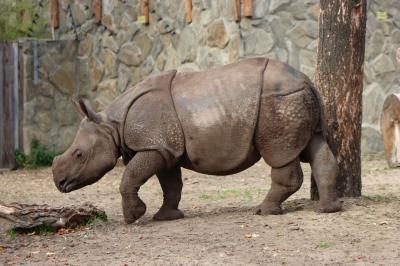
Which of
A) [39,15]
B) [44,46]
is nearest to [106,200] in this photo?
[44,46]

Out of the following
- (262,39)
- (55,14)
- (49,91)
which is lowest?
(49,91)

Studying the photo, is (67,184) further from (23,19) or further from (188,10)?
(23,19)

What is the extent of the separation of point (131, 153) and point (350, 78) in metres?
2.19

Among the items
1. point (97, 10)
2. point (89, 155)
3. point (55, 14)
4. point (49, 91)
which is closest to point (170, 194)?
point (89, 155)

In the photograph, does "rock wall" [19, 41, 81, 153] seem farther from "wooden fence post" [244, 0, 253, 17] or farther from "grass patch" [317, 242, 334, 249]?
"grass patch" [317, 242, 334, 249]

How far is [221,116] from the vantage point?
7.54 metres

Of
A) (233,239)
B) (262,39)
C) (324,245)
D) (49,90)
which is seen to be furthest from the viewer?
(49,90)

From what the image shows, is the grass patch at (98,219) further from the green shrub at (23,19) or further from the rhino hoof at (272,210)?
the green shrub at (23,19)

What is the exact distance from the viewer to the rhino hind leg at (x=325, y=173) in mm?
7594

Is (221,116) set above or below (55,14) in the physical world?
below

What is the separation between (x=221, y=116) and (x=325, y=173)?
1.03m

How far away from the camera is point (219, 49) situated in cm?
1359

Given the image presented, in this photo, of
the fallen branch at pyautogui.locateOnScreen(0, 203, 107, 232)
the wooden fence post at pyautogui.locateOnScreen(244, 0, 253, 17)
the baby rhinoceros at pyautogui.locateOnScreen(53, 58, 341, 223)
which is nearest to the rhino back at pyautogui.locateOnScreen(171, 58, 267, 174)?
the baby rhinoceros at pyautogui.locateOnScreen(53, 58, 341, 223)

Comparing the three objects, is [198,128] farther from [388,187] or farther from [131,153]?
[388,187]
